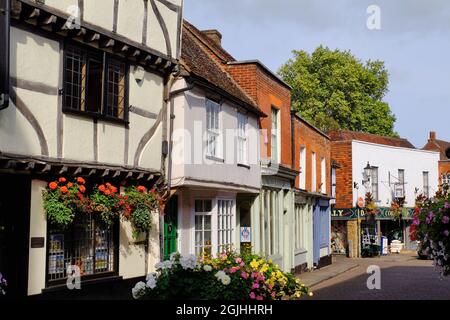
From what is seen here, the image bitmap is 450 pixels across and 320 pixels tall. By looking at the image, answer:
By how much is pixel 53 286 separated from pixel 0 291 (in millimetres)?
2428

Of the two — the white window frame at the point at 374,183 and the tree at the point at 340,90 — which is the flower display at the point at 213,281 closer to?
the white window frame at the point at 374,183

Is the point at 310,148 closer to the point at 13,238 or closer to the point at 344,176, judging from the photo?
the point at 344,176

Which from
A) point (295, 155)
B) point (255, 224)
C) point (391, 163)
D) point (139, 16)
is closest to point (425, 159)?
point (391, 163)

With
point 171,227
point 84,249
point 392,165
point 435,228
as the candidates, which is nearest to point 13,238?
point 84,249

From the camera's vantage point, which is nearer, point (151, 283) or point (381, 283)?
point (151, 283)

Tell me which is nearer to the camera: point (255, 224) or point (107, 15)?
point (107, 15)

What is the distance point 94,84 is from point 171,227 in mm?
4442

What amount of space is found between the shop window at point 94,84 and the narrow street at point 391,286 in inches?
300

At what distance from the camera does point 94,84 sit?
36.7 ft

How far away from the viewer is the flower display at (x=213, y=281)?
666 cm
